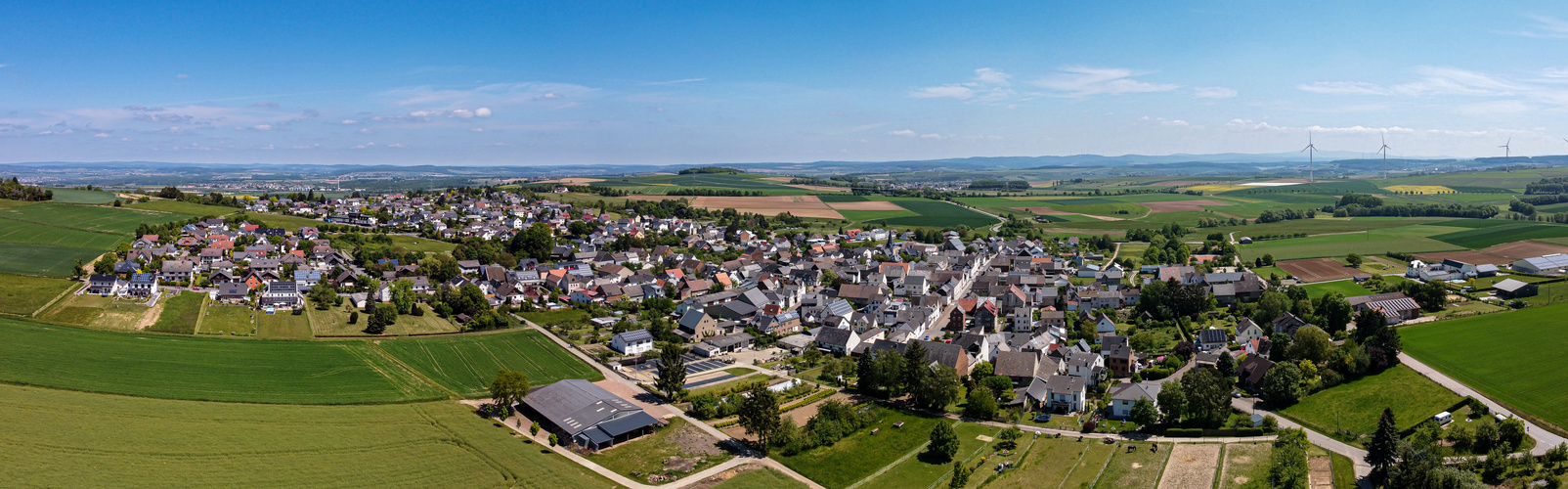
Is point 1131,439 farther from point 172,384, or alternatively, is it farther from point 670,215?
point 670,215

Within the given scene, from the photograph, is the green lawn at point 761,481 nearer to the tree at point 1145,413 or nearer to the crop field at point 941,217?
the tree at point 1145,413

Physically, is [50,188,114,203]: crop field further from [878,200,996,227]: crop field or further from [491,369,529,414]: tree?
[878,200,996,227]: crop field

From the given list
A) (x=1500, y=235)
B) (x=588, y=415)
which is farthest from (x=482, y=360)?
(x=1500, y=235)

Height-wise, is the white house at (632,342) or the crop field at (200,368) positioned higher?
the crop field at (200,368)

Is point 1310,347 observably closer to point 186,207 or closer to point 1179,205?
point 186,207

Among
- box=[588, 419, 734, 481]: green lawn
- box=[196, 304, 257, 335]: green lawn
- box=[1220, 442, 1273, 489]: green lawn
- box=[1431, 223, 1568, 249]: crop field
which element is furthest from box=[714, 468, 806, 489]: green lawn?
box=[1431, 223, 1568, 249]: crop field

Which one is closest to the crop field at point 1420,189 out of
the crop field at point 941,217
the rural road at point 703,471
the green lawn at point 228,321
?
the crop field at point 941,217
